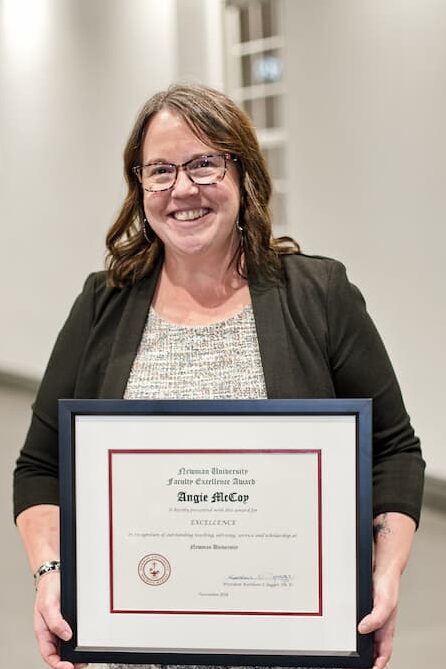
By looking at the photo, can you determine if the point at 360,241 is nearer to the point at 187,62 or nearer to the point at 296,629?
the point at 187,62

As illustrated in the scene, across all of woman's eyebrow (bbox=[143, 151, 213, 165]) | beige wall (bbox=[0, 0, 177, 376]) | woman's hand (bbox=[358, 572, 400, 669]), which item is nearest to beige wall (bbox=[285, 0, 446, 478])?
beige wall (bbox=[0, 0, 177, 376])

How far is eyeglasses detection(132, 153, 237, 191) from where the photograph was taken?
1398 millimetres

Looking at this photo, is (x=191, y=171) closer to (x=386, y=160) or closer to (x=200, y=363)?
(x=200, y=363)

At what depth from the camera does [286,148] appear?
214 inches

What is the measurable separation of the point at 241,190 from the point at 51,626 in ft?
2.33

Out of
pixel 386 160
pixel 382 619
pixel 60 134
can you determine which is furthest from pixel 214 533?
pixel 60 134

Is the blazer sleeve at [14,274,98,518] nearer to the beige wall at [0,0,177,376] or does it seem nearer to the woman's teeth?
the woman's teeth

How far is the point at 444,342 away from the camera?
4527 mm

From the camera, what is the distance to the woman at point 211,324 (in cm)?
139

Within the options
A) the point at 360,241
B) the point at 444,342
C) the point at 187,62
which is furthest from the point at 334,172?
the point at 187,62

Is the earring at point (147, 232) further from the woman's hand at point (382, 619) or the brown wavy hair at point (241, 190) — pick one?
the woman's hand at point (382, 619)

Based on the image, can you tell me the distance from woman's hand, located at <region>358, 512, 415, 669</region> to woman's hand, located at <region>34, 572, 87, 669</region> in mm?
390

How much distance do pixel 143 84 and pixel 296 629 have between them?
5702 mm

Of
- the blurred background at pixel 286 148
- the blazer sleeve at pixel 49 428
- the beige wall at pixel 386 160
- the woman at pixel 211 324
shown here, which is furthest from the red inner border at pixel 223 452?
the beige wall at pixel 386 160
